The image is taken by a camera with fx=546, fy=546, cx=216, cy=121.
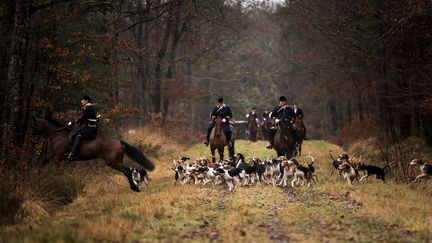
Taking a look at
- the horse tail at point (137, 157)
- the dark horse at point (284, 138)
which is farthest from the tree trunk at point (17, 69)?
the dark horse at point (284, 138)

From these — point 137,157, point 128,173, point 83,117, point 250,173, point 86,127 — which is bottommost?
point 250,173

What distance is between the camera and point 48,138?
52.0 feet

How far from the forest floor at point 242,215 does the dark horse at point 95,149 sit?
2.50 feet

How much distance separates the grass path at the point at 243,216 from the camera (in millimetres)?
8406

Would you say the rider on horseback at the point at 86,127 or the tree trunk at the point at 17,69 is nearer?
the tree trunk at the point at 17,69

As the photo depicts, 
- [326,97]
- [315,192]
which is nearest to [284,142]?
[315,192]

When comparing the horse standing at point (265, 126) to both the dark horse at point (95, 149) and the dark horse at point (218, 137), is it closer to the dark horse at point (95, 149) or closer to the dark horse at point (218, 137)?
the dark horse at point (218, 137)

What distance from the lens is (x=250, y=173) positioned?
16078mm

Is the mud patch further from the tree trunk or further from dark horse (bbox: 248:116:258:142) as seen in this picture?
dark horse (bbox: 248:116:258:142)

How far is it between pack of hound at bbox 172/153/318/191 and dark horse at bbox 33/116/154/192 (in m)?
1.67

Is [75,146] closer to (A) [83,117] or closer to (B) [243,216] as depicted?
(A) [83,117]

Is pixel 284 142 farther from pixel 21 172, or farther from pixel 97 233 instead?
pixel 97 233

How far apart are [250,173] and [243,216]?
5.73 meters

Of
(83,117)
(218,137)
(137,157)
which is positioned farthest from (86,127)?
(218,137)
